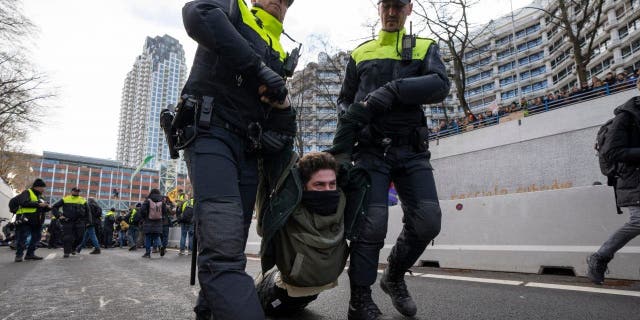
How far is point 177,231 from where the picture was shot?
18.5m

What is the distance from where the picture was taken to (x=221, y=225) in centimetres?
177

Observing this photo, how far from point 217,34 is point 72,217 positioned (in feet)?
38.8

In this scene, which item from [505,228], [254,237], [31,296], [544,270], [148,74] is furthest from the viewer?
[148,74]

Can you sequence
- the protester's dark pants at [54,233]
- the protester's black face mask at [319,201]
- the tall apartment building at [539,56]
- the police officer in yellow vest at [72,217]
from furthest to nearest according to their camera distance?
the tall apartment building at [539,56] → the protester's dark pants at [54,233] → the police officer in yellow vest at [72,217] → the protester's black face mask at [319,201]

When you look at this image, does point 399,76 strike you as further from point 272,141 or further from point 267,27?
point 272,141

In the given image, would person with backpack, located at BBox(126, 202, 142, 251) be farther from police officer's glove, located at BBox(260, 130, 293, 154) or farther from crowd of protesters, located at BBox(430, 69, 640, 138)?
police officer's glove, located at BBox(260, 130, 293, 154)

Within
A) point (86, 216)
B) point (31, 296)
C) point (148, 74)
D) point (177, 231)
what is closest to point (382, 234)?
point (31, 296)

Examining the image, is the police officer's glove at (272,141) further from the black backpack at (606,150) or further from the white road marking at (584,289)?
the black backpack at (606,150)

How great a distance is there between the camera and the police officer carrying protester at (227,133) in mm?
1703

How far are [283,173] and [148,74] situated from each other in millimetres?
152668

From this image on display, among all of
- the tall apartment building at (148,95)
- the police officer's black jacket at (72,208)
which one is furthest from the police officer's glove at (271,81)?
the tall apartment building at (148,95)

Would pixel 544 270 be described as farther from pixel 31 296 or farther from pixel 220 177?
pixel 31 296

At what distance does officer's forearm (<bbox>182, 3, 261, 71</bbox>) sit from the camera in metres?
1.83

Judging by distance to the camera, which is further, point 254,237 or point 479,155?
point 479,155
